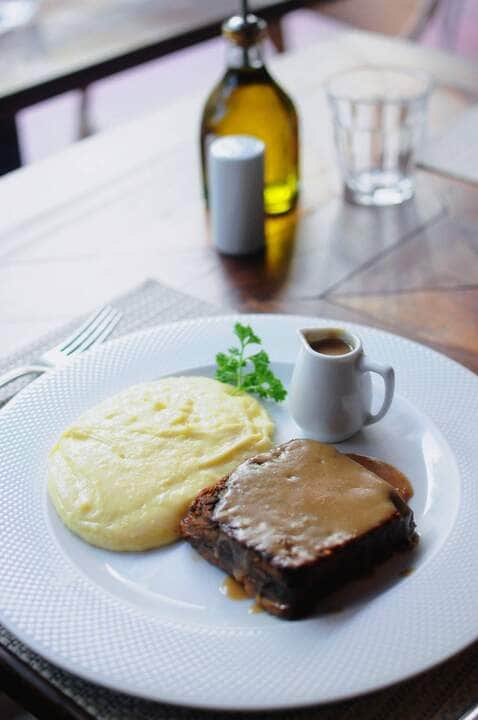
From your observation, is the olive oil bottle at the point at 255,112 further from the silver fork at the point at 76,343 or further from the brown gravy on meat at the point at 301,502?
the brown gravy on meat at the point at 301,502

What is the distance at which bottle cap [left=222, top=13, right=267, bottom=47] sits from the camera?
1.59m

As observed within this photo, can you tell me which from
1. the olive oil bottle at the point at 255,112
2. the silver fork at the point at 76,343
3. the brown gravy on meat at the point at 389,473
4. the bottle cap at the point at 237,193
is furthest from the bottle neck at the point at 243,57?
the brown gravy on meat at the point at 389,473

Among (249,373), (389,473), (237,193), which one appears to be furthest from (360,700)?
(237,193)

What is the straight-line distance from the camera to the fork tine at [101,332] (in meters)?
1.41

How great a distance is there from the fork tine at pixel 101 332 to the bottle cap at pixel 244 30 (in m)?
0.56

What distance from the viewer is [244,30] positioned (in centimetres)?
159

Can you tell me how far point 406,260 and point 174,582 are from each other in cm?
87

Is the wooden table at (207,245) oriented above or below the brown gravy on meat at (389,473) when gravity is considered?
above

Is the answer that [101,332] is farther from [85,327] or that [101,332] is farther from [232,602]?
[232,602]

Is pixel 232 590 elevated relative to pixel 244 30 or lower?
lower

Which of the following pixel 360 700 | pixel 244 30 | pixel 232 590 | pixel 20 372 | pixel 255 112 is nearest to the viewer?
pixel 360 700

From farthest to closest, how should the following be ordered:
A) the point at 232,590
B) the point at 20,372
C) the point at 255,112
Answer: the point at 255,112 → the point at 20,372 → the point at 232,590

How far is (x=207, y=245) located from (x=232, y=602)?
0.89m

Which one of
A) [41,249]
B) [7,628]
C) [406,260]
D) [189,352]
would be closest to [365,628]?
[7,628]
